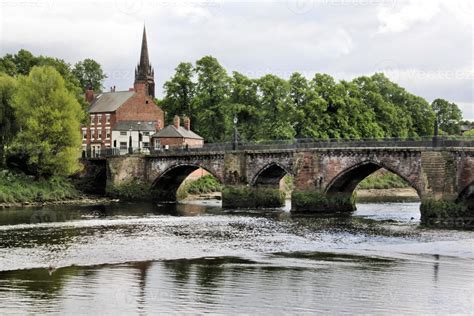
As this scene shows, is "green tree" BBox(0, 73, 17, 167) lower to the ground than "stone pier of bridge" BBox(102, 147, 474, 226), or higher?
higher

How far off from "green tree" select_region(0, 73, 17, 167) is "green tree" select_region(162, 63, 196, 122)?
102 ft

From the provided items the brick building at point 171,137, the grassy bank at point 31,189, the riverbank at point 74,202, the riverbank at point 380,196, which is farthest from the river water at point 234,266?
the brick building at point 171,137

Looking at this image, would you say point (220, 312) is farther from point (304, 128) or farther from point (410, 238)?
point (304, 128)

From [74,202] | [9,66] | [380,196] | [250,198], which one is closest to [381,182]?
[380,196]

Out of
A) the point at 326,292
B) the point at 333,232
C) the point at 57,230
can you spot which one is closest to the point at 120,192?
the point at 57,230

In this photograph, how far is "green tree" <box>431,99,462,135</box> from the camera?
132 m

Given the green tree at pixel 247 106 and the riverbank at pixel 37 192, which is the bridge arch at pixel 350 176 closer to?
the riverbank at pixel 37 192

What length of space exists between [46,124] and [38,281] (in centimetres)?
4805

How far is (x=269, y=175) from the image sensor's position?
7144 cm

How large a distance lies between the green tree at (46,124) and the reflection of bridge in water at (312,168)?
854cm

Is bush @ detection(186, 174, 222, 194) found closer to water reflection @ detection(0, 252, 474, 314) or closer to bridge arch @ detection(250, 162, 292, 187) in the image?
bridge arch @ detection(250, 162, 292, 187)

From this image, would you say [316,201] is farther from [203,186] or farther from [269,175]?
[203,186]

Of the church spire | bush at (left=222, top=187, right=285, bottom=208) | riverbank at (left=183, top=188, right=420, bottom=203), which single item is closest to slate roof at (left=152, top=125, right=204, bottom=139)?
riverbank at (left=183, top=188, right=420, bottom=203)

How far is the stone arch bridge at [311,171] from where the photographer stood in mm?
53156
